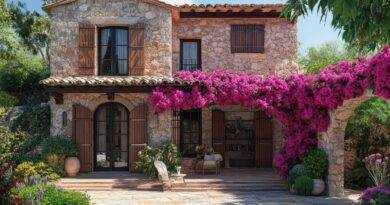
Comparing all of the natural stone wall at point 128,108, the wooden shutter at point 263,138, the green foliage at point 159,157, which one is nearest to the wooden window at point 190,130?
the natural stone wall at point 128,108

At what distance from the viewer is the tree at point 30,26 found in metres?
26.0

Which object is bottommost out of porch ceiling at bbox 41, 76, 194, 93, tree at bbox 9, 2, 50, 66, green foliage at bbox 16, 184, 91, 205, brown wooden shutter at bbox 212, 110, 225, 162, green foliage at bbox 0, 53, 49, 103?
green foliage at bbox 16, 184, 91, 205

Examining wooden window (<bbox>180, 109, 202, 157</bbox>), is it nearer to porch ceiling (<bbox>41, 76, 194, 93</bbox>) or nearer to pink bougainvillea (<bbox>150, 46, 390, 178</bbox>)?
pink bougainvillea (<bbox>150, 46, 390, 178</bbox>)

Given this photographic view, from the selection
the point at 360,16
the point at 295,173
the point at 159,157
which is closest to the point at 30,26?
the point at 159,157

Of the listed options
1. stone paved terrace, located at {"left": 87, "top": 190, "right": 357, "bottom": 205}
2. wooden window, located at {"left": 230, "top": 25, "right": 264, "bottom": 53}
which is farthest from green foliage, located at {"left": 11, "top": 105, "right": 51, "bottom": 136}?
wooden window, located at {"left": 230, "top": 25, "right": 264, "bottom": 53}

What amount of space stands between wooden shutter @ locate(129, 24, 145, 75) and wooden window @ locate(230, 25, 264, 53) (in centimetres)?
338

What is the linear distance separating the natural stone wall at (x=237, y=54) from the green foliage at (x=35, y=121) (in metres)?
4.92

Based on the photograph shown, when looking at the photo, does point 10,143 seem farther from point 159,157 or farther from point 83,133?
point 159,157

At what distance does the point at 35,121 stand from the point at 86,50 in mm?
3538

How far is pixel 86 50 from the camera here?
650 inches

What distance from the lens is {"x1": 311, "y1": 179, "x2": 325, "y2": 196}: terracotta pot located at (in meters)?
13.9

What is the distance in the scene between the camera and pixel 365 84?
39.2 feet

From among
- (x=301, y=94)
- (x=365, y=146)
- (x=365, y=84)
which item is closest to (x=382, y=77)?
(x=365, y=84)

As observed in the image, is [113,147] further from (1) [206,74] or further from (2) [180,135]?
(1) [206,74]
